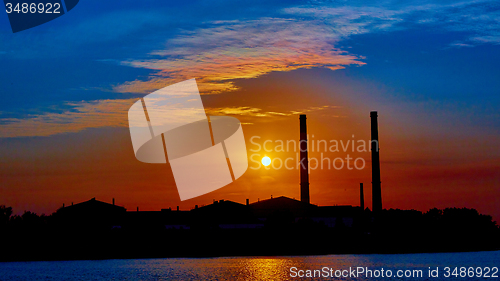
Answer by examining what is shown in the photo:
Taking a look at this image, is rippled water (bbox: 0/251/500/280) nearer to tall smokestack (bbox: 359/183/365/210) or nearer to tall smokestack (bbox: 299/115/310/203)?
tall smokestack (bbox: 299/115/310/203)

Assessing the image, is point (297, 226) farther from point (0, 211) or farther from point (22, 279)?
point (0, 211)

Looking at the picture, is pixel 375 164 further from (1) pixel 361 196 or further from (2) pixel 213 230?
(2) pixel 213 230

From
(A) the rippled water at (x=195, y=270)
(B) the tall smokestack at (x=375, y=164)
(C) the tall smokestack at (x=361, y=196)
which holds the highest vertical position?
(B) the tall smokestack at (x=375, y=164)

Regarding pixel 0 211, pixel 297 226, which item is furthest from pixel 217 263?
pixel 0 211

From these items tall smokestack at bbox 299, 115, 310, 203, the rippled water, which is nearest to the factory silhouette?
tall smokestack at bbox 299, 115, 310, 203

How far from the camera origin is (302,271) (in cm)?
5494

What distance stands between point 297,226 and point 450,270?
26175 millimetres

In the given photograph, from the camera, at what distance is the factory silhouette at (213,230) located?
253 feet

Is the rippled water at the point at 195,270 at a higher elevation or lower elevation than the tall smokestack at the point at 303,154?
lower

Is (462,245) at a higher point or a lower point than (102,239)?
lower

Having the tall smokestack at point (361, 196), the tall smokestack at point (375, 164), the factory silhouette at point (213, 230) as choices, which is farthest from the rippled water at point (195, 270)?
the tall smokestack at point (361, 196)

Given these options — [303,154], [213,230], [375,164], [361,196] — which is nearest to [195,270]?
[213,230]

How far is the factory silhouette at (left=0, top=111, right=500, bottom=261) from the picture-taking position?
77.1 meters

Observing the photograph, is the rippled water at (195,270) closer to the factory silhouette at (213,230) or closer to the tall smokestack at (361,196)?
the factory silhouette at (213,230)
